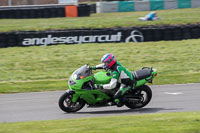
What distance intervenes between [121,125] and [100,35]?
47.2 feet

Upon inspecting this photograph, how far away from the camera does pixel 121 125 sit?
7.49 metres

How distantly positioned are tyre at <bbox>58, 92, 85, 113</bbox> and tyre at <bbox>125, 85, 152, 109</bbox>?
1174 millimetres

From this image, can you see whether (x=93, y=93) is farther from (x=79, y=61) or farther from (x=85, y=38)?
(x=85, y=38)

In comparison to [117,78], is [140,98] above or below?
below

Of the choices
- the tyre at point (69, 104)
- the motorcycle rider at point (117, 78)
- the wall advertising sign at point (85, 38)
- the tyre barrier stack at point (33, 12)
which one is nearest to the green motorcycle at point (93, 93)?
the tyre at point (69, 104)

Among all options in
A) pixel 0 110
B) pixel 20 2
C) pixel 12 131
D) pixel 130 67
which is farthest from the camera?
pixel 20 2

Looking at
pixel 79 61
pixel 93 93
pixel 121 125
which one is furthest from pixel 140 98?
pixel 79 61

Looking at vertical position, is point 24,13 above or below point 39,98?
above

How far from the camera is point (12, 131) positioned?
7340mm

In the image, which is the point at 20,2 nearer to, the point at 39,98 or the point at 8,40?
the point at 8,40

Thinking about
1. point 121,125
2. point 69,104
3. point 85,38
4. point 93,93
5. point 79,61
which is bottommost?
point 79,61

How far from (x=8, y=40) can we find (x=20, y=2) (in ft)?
88.4

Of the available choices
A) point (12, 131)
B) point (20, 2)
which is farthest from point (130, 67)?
point (20, 2)

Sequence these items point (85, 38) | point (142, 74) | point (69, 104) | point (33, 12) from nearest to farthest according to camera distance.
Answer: point (69, 104), point (142, 74), point (85, 38), point (33, 12)
